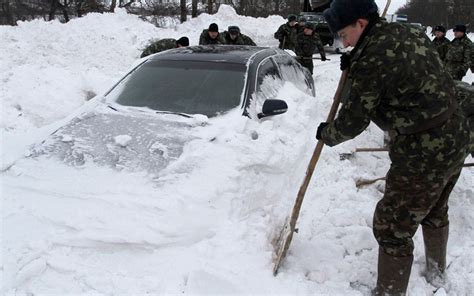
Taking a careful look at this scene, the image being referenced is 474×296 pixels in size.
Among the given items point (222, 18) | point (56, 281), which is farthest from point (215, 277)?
→ point (222, 18)

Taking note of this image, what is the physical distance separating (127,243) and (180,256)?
350 millimetres

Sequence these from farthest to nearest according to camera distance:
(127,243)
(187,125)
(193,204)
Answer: (187,125) < (193,204) < (127,243)

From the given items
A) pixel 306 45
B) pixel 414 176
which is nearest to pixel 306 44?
pixel 306 45

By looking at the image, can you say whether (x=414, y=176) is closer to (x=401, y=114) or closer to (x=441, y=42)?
(x=401, y=114)

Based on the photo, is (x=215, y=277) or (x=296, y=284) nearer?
(x=215, y=277)

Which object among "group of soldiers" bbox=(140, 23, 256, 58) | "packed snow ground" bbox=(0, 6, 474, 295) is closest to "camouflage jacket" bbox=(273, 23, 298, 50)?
"group of soldiers" bbox=(140, 23, 256, 58)

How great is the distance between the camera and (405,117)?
7.75 ft

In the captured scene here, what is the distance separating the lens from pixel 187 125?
367cm

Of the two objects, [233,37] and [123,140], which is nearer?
[123,140]

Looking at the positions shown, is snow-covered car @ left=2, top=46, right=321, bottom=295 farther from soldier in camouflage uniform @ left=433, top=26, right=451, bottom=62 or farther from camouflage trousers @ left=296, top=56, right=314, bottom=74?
soldier in camouflage uniform @ left=433, top=26, right=451, bottom=62

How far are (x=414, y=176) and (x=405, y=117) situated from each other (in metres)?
0.37

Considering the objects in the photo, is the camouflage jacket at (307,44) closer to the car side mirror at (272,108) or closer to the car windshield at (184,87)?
the car windshield at (184,87)

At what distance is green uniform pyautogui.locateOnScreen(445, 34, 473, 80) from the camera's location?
8.65 meters

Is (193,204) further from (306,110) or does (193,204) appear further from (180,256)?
(306,110)
